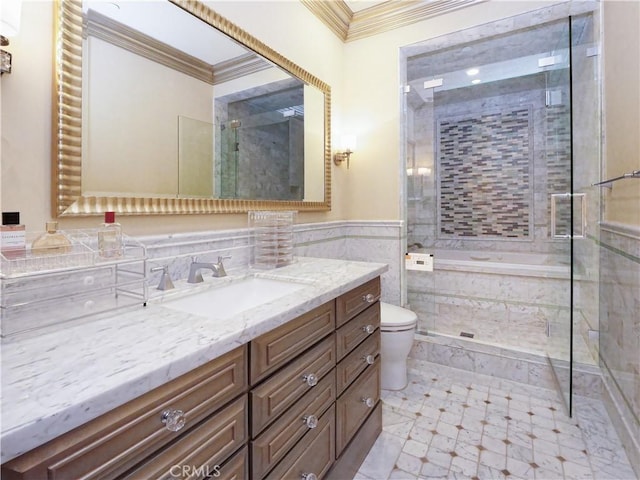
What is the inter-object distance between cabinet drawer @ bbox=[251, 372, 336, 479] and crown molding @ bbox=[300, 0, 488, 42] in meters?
2.37

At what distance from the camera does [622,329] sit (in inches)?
67.3

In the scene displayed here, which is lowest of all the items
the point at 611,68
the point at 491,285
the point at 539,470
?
the point at 539,470

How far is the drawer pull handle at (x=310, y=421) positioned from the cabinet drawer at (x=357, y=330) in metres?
0.26

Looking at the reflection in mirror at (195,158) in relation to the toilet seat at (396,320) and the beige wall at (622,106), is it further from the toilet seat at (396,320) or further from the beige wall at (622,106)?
the beige wall at (622,106)

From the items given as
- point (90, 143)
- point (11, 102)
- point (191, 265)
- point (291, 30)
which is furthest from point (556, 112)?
point (11, 102)

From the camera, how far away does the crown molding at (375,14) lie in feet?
7.88

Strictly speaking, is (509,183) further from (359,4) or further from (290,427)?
(290,427)

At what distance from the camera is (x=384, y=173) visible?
8.88 feet

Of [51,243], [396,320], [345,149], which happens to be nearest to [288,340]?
[51,243]

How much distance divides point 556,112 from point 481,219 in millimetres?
1539

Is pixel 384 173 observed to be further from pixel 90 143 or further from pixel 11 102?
pixel 11 102

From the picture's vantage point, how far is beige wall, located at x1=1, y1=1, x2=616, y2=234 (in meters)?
1.02

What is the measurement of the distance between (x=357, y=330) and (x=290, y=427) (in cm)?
55

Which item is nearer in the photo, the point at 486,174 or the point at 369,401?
the point at 369,401
